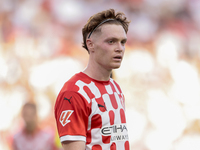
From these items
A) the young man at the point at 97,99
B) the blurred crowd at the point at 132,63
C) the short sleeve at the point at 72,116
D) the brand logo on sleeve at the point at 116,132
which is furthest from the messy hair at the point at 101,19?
the blurred crowd at the point at 132,63

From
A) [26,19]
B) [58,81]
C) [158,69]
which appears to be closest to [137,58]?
[158,69]

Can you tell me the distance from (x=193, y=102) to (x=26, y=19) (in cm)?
347

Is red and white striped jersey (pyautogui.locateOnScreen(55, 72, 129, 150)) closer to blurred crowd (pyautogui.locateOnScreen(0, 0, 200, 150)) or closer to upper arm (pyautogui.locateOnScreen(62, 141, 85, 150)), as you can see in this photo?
upper arm (pyautogui.locateOnScreen(62, 141, 85, 150))

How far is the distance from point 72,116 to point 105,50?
1.30ft

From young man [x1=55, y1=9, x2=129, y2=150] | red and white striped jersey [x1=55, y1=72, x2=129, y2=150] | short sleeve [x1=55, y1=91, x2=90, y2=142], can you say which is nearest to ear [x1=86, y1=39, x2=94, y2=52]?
young man [x1=55, y1=9, x2=129, y2=150]

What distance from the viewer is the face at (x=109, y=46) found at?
164 centimetres

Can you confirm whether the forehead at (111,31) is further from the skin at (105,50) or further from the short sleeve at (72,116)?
the short sleeve at (72,116)

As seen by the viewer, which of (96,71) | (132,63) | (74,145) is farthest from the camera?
(132,63)

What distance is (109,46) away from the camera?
164cm

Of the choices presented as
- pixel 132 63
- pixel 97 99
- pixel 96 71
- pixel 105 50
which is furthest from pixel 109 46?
pixel 132 63

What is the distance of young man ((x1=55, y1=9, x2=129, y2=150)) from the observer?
1473 mm

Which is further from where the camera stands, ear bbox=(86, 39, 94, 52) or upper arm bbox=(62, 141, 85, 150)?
ear bbox=(86, 39, 94, 52)

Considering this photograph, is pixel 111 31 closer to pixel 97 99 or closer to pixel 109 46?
pixel 109 46

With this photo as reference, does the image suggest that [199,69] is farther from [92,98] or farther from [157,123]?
[92,98]
